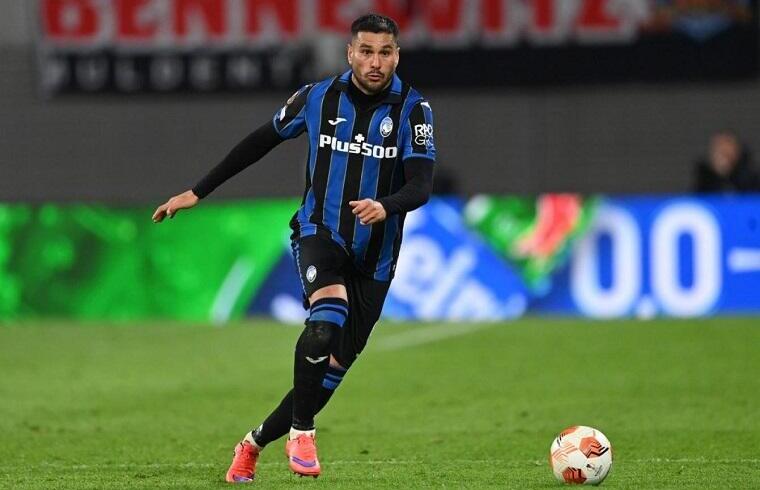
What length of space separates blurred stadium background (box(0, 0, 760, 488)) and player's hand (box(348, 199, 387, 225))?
4.43ft

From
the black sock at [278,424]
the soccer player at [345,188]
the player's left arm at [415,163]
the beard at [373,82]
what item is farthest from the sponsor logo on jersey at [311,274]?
the beard at [373,82]

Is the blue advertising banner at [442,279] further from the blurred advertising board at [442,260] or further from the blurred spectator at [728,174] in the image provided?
the blurred spectator at [728,174]

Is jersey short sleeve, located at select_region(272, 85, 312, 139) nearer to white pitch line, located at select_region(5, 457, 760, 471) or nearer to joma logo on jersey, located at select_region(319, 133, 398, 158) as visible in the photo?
joma logo on jersey, located at select_region(319, 133, 398, 158)

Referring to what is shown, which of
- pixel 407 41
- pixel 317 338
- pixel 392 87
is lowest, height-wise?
pixel 317 338

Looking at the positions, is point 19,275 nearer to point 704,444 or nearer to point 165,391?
point 165,391

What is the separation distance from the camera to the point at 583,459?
6.66 meters

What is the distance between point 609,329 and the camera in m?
15.1

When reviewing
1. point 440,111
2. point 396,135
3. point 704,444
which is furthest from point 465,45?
point 396,135

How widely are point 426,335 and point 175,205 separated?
28.0ft

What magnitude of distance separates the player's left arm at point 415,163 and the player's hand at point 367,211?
0.09 m

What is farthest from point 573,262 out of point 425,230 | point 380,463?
point 380,463

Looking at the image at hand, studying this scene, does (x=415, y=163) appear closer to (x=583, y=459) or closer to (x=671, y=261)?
(x=583, y=459)

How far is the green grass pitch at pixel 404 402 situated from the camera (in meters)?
7.45

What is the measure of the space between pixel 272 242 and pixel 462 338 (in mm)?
2680
